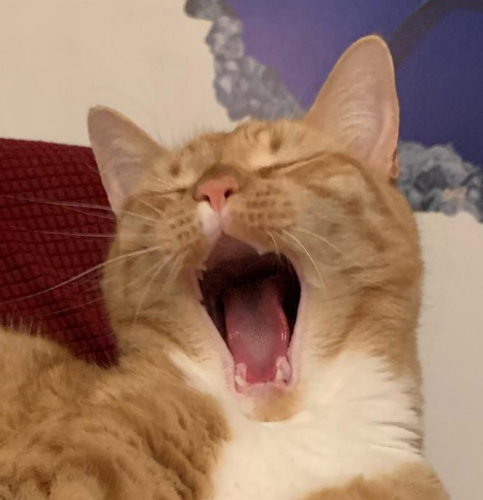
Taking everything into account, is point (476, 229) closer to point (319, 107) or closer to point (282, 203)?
point (319, 107)

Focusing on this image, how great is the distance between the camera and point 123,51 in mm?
2018

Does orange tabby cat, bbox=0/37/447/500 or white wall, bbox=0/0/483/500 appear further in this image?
white wall, bbox=0/0/483/500

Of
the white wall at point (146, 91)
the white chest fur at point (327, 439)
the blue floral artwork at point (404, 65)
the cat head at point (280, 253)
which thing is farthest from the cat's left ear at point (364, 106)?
the white wall at point (146, 91)

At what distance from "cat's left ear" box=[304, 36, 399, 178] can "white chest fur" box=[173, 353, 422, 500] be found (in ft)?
1.21

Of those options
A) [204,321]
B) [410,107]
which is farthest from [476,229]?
[204,321]

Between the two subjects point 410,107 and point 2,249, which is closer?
point 2,249

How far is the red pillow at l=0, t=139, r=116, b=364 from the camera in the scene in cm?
133

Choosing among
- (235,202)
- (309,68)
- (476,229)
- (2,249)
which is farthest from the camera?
(309,68)

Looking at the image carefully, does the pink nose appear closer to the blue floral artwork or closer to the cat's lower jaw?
the cat's lower jaw

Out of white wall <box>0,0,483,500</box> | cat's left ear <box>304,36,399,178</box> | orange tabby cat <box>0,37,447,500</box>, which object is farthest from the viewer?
white wall <box>0,0,483,500</box>

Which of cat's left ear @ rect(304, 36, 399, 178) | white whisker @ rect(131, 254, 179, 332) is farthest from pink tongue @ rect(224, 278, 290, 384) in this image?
cat's left ear @ rect(304, 36, 399, 178)

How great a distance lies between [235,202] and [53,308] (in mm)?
Result: 567

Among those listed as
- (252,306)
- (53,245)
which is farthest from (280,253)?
(53,245)

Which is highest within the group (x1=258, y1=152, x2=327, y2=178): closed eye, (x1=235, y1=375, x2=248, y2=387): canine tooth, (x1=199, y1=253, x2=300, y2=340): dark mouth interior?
(x1=258, y1=152, x2=327, y2=178): closed eye
